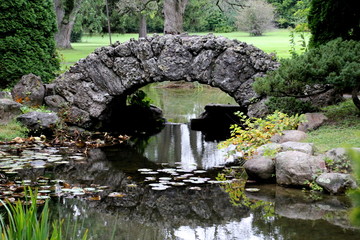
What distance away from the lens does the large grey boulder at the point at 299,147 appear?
733 centimetres

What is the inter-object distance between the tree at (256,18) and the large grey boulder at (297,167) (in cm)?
3249

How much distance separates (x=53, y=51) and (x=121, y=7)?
18.6 meters

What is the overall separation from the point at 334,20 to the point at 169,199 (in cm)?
588

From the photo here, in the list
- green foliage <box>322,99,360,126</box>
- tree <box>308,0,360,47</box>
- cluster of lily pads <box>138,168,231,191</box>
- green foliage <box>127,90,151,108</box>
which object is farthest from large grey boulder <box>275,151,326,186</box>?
green foliage <box>127,90,151,108</box>

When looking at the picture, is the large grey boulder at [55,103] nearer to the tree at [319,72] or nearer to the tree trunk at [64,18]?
the tree at [319,72]

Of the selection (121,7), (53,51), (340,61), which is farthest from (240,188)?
(121,7)

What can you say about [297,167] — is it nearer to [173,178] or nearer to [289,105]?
[173,178]

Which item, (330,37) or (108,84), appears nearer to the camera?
(330,37)

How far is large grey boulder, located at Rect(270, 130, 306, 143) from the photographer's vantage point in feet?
26.9

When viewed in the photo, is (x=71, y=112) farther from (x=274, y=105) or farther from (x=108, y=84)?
(x=274, y=105)

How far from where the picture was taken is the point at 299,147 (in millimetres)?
7453

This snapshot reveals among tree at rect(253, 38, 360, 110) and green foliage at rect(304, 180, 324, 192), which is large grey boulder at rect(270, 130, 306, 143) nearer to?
tree at rect(253, 38, 360, 110)

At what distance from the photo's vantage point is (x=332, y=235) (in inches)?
209

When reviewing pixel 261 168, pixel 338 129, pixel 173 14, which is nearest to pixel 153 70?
pixel 338 129
